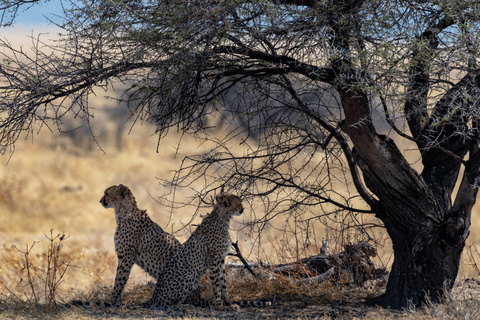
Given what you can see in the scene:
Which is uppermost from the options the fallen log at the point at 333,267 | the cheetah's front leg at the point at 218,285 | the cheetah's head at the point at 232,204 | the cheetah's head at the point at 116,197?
the cheetah's head at the point at 116,197

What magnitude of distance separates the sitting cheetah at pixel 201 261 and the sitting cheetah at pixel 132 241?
0.29 metres

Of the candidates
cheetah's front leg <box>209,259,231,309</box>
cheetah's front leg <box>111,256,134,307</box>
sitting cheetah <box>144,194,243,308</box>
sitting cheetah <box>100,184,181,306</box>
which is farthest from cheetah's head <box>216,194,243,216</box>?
cheetah's front leg <box>111,256,134,307</box>

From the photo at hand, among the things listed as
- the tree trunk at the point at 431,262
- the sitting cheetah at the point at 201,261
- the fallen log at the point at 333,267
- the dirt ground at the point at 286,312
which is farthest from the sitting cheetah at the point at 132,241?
the tree trunk at the point at 431,262

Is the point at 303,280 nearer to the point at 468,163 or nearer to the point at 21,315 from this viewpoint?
the point at 468,163

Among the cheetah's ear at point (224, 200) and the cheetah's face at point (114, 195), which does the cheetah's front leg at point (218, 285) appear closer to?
the cheetah's ear at point (224, 200)

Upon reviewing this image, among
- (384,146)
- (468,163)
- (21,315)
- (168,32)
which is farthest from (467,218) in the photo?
(21,315)

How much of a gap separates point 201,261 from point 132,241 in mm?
851

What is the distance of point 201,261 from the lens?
269 inches

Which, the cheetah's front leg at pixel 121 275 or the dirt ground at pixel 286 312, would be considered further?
the cheetah's front leg at pixel 121 275

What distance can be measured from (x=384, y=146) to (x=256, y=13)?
197 cm

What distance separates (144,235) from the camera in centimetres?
717

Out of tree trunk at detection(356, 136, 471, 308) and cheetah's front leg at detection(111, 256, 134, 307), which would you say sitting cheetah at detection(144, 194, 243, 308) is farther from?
tree trunk at detection(356, 136, 471, 308)

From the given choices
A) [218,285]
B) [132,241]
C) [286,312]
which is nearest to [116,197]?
[132,241]

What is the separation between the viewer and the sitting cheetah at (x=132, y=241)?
710 cm
